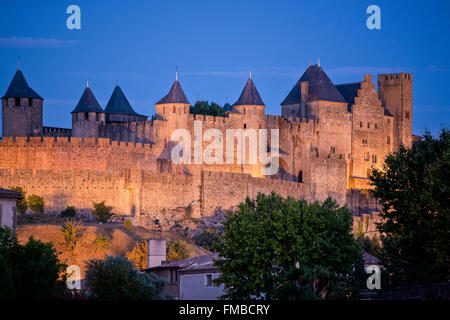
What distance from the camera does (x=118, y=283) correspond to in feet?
133

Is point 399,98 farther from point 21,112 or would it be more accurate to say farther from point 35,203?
point 35,203

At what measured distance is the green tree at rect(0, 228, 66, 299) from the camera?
1499 inches

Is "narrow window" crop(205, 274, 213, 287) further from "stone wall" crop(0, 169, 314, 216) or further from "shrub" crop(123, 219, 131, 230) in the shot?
"stone wall" crop(0, 169, 314, 216)

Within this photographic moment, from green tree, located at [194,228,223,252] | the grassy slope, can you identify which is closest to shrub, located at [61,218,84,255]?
the grassy slope

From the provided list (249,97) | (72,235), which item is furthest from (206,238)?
(249,97)

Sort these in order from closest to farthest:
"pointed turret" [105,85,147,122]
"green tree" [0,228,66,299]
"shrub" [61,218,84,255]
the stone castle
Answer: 1. "green tree" [0,228,66,299]
2. "shrub" [61,218,84,255]
3. the stone castle
4. "pointed turret" [105,85,147,122]

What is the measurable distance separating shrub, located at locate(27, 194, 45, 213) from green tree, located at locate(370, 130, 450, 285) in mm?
25241

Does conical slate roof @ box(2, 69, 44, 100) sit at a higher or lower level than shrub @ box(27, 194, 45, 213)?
higher

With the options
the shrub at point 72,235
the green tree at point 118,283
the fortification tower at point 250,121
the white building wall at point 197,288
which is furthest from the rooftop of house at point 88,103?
the green tree at point 118,283

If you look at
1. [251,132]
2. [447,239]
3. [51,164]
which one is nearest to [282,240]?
[447,239]

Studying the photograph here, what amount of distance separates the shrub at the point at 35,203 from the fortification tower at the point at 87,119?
1181cm

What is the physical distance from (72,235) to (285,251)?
20903mm
